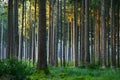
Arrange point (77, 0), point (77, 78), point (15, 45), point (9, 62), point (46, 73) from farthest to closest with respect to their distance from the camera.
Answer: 1. point (77, 0)
2. point (15, 45)
3. point (46, 73)
4. point (77, 78)
5. point (9, 62)

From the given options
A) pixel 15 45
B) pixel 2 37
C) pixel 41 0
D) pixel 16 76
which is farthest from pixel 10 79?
pixel 2 37

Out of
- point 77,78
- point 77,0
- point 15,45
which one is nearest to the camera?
point 77,78

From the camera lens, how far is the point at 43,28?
1700 centimetres

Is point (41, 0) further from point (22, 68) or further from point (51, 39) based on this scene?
point (51, 39)

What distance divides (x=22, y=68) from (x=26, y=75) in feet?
1.07

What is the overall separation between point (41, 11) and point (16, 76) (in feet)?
17.3

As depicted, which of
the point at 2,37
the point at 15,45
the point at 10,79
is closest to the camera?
the point at 10,79

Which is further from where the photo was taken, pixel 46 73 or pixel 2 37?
pixel 2 37

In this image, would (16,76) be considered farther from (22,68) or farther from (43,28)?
(43,28)

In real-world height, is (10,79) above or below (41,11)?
below

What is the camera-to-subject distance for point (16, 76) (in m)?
12.7

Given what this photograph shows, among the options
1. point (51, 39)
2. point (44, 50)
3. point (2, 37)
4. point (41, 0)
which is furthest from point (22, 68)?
point (2, 37)

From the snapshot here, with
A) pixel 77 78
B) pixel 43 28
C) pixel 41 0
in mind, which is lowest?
pixel 77 78

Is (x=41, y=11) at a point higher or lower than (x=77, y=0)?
lower
